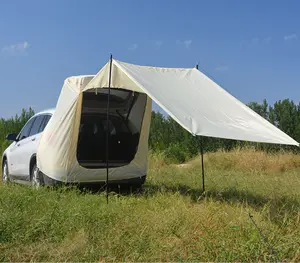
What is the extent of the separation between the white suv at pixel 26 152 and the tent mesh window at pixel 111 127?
0.82 meters

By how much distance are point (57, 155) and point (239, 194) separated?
347 cm

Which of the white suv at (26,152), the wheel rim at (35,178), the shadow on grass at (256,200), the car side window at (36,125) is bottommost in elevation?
the shadow on grass at (256,200)

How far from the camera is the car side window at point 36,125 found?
319 inches

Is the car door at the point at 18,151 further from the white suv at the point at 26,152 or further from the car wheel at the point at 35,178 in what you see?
the car wheel at the point at 35,178

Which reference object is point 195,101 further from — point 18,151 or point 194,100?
point 18,151

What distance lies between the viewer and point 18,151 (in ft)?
28.3

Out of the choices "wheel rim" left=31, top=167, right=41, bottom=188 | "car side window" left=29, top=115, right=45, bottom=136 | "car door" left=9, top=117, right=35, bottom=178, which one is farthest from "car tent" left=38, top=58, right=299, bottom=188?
"car door" left=9, top=117, right=35, bottom=178

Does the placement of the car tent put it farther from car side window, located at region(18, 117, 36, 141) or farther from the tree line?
the tree line

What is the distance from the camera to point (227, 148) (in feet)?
55.3

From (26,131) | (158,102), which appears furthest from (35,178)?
Answer: (158,102)

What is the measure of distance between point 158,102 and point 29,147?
3.56 meters

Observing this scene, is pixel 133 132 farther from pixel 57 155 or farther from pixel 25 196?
pixel 25 196

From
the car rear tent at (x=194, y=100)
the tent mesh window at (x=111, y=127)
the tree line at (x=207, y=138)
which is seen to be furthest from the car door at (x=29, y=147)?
the tree line at (x=207, y=138)

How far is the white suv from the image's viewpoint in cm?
781
